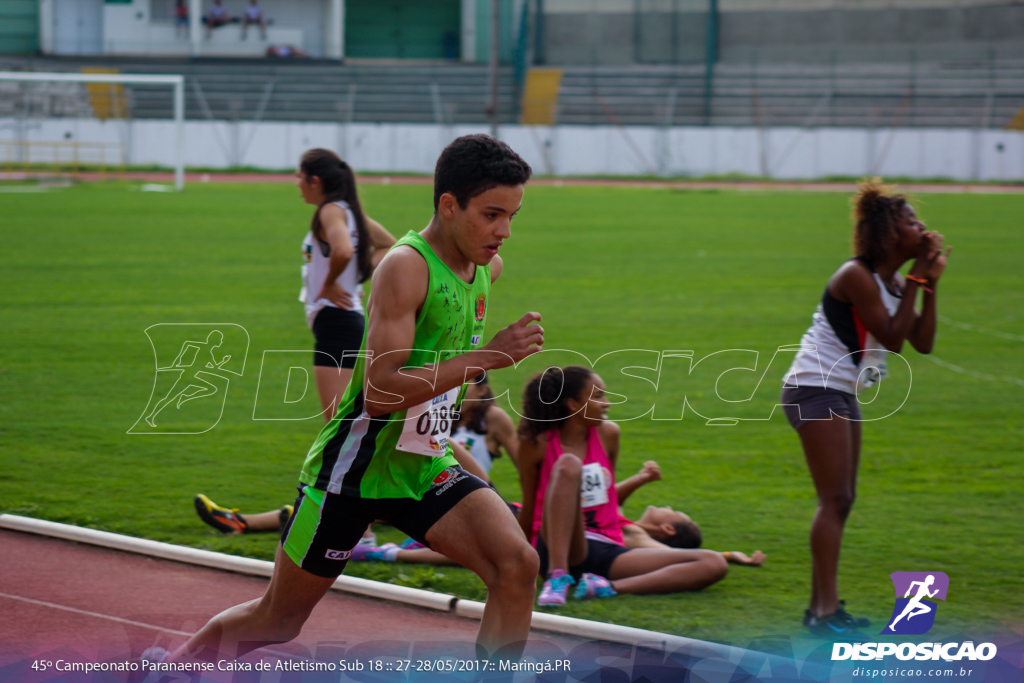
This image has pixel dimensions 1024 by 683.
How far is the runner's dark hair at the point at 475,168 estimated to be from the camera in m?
3.54

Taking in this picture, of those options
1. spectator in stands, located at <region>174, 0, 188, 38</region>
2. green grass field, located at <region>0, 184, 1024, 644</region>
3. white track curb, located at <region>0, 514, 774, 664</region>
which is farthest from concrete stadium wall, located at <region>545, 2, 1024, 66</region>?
white track curb, located at <region>0, 514, 774, 664</region>

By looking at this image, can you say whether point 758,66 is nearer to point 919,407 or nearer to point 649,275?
point 649,275

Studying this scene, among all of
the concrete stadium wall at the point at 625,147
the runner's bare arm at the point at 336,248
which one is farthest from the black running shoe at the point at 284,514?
the concrete stadium wall at the point at 625,147

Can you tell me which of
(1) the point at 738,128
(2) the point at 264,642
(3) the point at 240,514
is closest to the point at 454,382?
(2) the point at 264,642

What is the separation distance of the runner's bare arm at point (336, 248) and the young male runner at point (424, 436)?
8.42 feet

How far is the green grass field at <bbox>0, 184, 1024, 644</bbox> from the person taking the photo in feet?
19.4

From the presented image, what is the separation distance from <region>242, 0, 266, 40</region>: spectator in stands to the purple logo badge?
56.2 m

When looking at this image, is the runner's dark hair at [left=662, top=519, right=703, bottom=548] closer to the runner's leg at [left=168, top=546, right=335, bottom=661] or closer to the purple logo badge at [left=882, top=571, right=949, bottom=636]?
the purple logo badge at [left=882, top=571, right=949, bottom=636]

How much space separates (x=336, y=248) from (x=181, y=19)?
5465 centimetres

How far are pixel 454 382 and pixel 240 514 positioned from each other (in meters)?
3.35

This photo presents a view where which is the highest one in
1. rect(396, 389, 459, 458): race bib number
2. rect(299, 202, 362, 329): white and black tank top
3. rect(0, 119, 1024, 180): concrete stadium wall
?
rect(0, 119, 1024, 180): concrete stadium wall

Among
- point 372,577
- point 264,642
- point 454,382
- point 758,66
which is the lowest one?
point 372,577

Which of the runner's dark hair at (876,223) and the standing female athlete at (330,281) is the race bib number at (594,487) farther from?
the runner's dark hair at (876,223)

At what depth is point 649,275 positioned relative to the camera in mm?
17422
